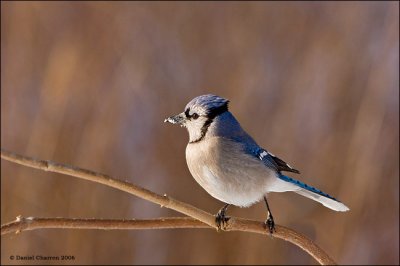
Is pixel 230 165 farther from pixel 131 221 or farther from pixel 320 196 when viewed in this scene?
pixel 131 221

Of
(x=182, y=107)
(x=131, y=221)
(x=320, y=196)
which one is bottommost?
(x=131, y=221)

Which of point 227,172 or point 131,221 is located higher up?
point 227,172

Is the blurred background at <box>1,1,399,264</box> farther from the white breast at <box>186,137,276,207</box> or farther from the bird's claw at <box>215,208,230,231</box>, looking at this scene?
the bird's claw at <box>215,208,230,231</box>

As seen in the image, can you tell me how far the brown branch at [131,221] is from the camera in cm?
53

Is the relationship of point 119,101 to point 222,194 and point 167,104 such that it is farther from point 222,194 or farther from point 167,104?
point 222,194

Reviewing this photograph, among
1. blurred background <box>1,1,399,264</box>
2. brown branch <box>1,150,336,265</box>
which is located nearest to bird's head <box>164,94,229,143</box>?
brown branch <box>1,150,336,265</box>

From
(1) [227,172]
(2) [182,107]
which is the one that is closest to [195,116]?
(1) [227,172]

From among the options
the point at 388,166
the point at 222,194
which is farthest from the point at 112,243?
the point at 222,194

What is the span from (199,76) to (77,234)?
758mm

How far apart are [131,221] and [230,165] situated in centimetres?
34

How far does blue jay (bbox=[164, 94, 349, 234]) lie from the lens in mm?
891

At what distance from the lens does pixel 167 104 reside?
212 cm

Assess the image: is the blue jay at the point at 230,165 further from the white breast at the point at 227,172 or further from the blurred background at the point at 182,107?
the blurred background at the point at 182,107

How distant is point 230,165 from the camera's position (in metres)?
0.97
